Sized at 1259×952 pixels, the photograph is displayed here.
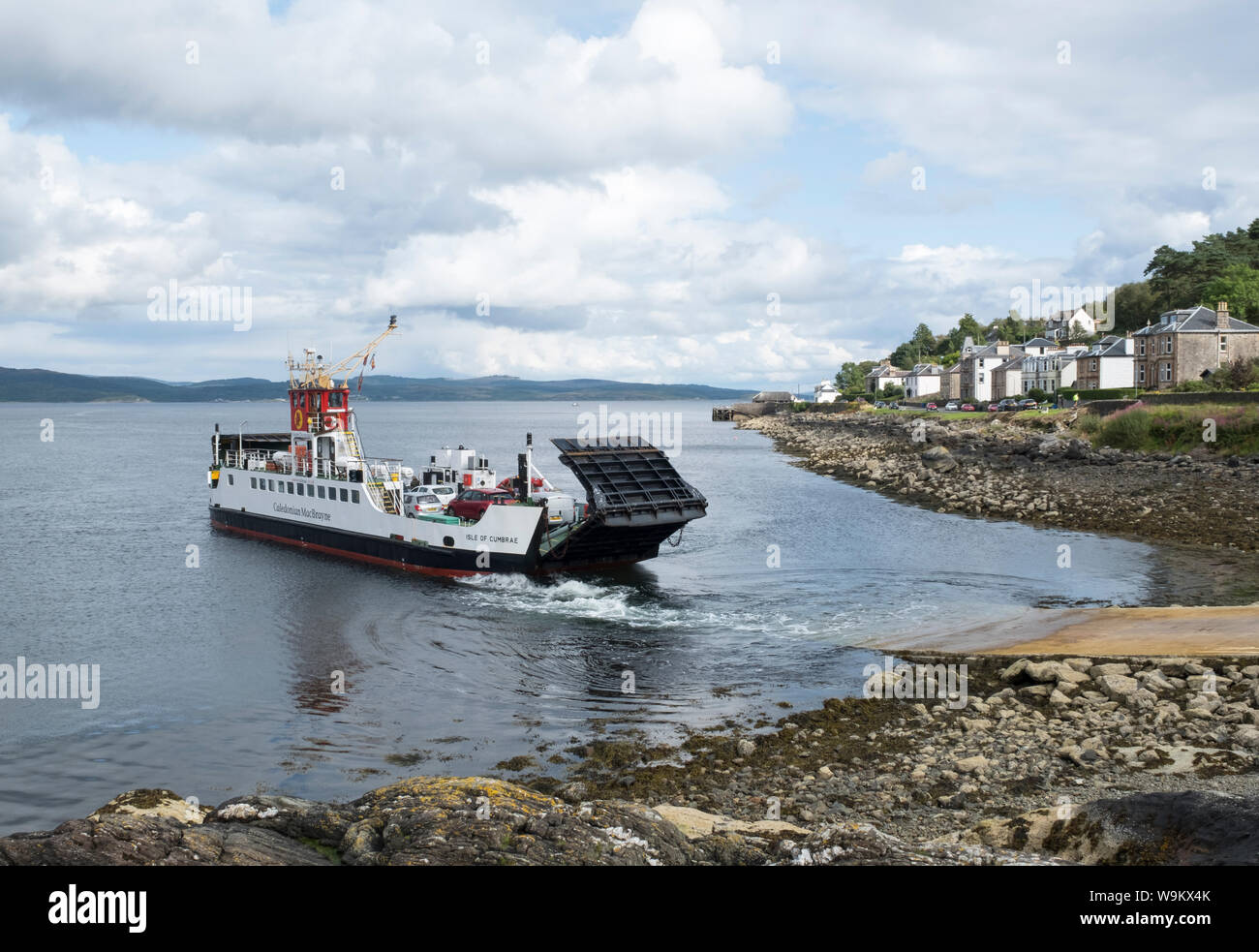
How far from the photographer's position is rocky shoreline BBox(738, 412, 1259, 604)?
123 ft

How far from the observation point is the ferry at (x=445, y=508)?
1340 inches

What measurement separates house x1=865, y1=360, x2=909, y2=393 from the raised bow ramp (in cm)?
14091

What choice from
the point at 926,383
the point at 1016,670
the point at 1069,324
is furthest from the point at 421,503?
the point at 1069,324

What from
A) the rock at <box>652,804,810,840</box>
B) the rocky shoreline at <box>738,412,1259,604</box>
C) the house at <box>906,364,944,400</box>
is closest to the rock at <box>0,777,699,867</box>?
the rock at <box>652,804,810,840</box>

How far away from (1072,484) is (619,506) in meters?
31.0

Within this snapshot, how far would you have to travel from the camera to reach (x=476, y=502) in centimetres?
3762

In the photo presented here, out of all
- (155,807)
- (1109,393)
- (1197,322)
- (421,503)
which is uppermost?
(1197,322)

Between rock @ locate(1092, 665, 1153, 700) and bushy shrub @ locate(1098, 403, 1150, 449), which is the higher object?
bushy shrub @ locate(1098, 403, 1150, 449)

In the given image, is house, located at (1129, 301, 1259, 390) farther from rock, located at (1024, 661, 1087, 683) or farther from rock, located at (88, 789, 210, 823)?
rock, located at (88, 789, 210, 823)

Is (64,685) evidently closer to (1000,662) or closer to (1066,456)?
(1000,662)

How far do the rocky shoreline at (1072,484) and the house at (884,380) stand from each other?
285ft

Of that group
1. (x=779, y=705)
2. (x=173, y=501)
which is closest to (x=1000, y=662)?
(x=779, y=705)

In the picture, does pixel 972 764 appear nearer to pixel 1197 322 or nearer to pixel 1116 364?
pixel 1197 322

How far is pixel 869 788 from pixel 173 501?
60.1m
